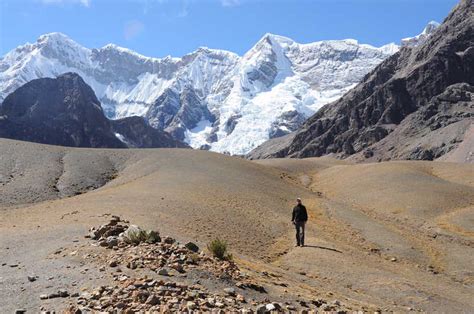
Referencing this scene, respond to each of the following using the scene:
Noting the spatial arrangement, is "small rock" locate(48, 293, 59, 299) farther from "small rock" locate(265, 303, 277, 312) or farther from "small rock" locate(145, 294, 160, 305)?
"small rock" locate(265, 303, 277, 312)

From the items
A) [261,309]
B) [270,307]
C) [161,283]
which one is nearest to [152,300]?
[161,283]

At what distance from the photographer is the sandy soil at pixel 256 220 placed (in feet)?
61.7

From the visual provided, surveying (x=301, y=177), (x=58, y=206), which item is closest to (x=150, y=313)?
(x=58, y=206)

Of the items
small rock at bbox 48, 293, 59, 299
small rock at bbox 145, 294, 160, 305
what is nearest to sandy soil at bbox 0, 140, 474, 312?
small rock at bbox 48, 293, 59, 299

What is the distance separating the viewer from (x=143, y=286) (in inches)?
502

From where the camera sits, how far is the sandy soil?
1881cm

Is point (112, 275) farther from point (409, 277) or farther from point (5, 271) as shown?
point (409, 277)

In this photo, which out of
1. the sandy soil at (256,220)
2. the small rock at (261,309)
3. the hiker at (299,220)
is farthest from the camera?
the hiker at (299,220)

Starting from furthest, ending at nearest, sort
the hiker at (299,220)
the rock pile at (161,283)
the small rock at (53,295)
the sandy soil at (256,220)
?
the hiker at (299,220) < the sandy soil at (256,220) < the small rock at (53,295) < the rock pile at (161,283)

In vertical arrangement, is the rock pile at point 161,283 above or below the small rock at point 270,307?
above

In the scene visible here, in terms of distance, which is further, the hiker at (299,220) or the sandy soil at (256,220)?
the hiker at (299,220)

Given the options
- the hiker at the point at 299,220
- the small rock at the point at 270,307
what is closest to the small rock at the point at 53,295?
the small rock at the point at 270,307

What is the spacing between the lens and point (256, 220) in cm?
3366

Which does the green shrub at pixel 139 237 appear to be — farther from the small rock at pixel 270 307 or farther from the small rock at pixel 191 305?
the small rock at pixel 270 307
